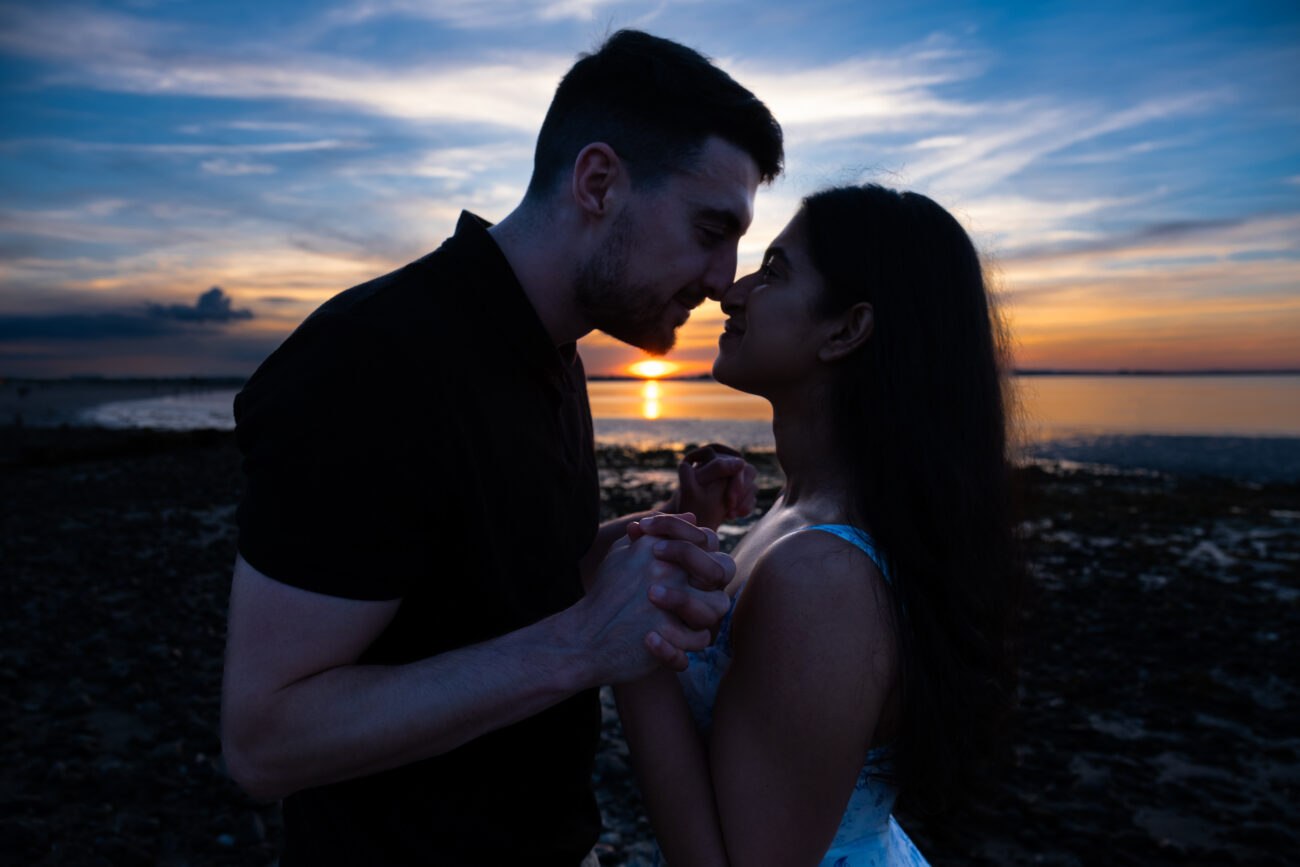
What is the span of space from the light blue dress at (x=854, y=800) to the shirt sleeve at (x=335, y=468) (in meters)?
1.15

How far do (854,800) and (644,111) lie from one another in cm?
261

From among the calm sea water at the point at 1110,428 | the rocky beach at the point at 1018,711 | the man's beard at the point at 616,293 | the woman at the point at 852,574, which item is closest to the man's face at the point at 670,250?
the man's beard at the point at 616,293

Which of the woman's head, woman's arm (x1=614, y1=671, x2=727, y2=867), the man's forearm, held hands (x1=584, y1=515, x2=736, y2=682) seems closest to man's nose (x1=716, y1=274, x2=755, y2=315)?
the woman's head

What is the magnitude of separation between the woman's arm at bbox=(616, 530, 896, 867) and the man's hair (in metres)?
1.66

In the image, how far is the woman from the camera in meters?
2.14

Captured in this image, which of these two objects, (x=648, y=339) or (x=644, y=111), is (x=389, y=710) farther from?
(x=644, y=111)

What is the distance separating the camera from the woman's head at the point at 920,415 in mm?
2379

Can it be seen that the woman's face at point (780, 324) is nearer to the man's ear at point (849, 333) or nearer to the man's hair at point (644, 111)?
the man's ear at point (849, 333)

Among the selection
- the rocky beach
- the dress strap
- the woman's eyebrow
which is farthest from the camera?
the rocky beach

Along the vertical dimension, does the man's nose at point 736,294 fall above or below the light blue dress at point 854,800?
above

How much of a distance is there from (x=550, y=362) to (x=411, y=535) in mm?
823

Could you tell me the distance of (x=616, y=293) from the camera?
2941 millimetres

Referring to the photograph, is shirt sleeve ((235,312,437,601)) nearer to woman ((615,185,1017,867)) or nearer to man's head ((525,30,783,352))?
woman ((615,185,1017,867))

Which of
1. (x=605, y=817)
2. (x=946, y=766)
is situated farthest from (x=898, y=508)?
(x=605, y=817)
